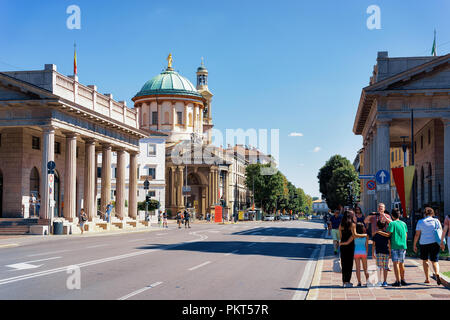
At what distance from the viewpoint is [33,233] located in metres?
34.0

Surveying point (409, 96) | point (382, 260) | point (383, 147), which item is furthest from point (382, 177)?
point (409, 96)

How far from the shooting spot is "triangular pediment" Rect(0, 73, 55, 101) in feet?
Answer: 114

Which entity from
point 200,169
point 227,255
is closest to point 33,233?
point 227,255

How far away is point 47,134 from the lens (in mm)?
35406

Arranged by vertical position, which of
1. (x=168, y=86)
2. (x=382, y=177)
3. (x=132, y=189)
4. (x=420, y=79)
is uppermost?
(x=168, y=86)

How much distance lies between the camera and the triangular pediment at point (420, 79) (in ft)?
107

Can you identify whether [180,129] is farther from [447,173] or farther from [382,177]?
[382,177]

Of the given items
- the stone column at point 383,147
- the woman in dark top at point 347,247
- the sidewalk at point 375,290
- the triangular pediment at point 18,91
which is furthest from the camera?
the triangular pediment at point 18,91

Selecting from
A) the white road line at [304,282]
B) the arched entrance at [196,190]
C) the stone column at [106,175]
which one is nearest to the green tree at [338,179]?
the arched entrance at [196,190]

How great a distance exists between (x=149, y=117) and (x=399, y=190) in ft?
256

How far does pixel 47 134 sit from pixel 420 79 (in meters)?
23.7

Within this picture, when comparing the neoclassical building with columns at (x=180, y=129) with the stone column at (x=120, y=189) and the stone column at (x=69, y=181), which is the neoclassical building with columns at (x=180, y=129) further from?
the stone column at (x=69, y=181)

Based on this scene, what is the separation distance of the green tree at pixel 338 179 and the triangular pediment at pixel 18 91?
216 ft
